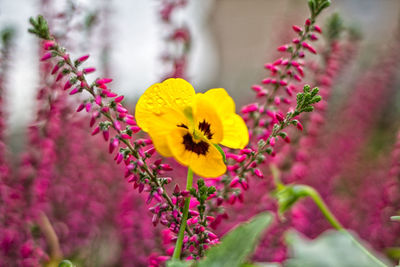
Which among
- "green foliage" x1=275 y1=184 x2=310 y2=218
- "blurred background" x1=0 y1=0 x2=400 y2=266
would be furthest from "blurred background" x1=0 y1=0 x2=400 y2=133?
"green foliage" x1=275 y1=184 x2=310 y2=218

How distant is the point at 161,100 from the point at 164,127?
0.03 metres

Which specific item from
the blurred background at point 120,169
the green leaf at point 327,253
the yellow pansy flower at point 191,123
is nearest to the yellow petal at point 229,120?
the yellow pansy flower at point 191,123

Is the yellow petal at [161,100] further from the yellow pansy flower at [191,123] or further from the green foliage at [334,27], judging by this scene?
the green foliage at [334,27]

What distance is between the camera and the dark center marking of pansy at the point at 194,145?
45cm

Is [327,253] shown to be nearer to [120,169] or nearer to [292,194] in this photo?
[292,194]

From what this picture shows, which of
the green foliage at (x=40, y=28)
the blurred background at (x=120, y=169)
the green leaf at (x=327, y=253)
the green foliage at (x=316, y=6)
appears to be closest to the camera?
the green leaf at (x=327, y=253)

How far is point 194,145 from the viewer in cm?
46

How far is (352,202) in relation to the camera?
1347mm

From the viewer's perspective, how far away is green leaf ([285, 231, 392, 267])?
35 cm

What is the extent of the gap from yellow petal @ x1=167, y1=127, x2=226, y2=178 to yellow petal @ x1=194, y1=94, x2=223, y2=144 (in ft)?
0.04

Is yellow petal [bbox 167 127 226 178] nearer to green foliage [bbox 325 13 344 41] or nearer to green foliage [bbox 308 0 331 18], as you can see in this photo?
green foliage [bbox 308 0 331 18]

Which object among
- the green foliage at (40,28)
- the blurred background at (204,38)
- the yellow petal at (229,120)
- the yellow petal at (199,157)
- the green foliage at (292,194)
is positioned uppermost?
the blurred background at (204,38)

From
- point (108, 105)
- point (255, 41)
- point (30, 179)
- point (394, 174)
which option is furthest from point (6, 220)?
point (255, 41)

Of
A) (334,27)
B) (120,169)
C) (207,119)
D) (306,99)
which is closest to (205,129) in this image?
(207,119)
